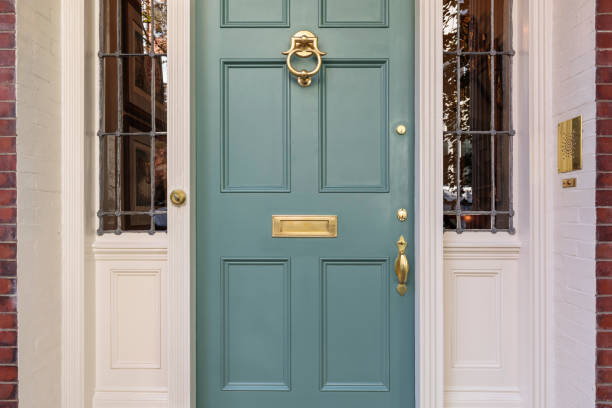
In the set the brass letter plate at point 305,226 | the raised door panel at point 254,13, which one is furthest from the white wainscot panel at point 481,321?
the raised door panel at point 254,13

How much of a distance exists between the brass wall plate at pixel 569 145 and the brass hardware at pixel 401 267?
2.36 feet

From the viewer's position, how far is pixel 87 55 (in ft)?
5.62

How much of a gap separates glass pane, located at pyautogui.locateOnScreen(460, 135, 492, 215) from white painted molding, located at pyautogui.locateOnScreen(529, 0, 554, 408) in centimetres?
18

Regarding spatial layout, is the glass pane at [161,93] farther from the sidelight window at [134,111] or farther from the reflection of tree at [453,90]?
the reflection of tree at [453,90]

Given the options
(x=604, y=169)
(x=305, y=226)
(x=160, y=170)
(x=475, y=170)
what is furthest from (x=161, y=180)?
(x=604, y=169)

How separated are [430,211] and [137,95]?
145cm

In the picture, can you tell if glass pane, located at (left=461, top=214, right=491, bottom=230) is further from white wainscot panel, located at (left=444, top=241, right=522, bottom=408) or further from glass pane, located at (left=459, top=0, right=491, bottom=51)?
glass pane, located at (left=459, top=0, right=491, bottom=51)

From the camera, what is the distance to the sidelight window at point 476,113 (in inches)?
67.6

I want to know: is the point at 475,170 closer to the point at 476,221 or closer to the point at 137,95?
the point at 476,221

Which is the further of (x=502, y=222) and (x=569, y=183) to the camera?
(x=502, y=222)

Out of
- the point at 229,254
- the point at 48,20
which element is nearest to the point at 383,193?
the point at 229,254

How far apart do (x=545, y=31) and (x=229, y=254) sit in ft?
5.59

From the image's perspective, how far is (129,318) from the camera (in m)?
1.72

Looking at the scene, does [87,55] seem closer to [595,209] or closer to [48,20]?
[48,20]
